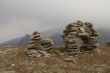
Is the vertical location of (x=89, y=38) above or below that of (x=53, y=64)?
above

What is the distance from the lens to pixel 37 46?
60344 mm

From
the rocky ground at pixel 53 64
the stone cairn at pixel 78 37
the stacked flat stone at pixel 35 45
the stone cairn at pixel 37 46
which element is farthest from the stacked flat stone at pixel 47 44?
the rocky ground at pixel 53 64

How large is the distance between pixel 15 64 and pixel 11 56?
21.8ft

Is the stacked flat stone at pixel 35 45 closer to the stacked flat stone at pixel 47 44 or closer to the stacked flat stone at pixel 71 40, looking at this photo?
the stacked flat stone at pixel 47 44

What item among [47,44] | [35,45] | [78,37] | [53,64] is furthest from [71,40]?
[53,64]

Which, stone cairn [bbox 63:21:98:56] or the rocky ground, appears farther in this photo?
stone cairn [bbox 63:21:98:56]

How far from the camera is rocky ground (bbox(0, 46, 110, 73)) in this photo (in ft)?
166

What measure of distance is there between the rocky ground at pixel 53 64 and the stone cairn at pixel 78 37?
2363 mm

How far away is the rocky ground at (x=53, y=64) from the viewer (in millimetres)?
50531

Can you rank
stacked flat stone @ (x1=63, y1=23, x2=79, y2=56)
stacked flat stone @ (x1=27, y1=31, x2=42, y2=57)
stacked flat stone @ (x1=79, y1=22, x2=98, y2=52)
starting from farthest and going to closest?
stacked flat stone @ (x1=79, y1=22, x2=98, y2=52) → stacked flat stone @ (x1=63, y1=23, x2=79, y2=56) → stacked flat stone @ (x1=27, y1=31, x2=42, y2=57)

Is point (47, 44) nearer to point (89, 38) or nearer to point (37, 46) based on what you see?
point (37, 46)

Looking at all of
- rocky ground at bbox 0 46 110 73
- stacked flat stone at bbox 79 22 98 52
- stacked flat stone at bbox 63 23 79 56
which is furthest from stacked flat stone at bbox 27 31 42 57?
stacked flat stone at bbox 79 22 98 52

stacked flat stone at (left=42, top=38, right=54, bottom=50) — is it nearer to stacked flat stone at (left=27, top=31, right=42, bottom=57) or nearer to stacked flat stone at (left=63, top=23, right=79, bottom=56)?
stacked flat stone at (left=27, top=31, right=42, bottom=57)

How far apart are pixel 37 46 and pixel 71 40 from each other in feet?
24.5
